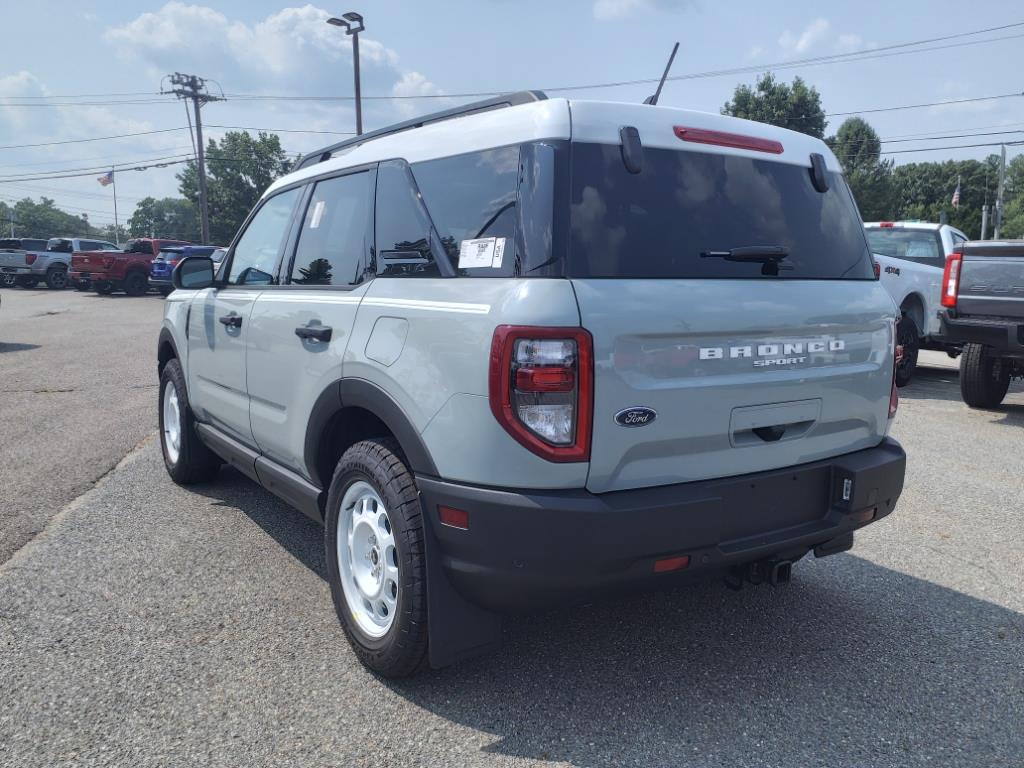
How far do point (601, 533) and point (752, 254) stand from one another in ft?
3.75

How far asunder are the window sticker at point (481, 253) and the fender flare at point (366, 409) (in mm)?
538

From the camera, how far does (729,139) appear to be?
9.69 ft

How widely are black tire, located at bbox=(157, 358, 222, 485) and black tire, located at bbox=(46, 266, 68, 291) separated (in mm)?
30615

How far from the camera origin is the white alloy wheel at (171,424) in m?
5.37

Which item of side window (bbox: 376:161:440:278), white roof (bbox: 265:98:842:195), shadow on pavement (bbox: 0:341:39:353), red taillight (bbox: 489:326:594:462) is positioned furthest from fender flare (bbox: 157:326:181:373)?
shadow on pavement (bbox: 0:341:39:353)

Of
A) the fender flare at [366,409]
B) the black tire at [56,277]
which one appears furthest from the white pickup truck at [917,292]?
the black tire at [56,277]

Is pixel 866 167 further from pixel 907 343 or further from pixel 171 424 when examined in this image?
pixel 171 424

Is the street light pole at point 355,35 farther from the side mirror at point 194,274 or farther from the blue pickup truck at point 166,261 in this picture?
the side mirror at point 194,274

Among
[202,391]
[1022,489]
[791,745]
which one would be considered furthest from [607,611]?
[1022,489]

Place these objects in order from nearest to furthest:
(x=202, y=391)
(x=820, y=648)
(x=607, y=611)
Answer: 1. (x=820, y=648)
2. (x=607, y=611)
3. (x=202, y=391)

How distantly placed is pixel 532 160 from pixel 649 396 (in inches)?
32.6

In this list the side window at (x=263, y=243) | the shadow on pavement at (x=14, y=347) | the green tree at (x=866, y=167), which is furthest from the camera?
the green tree at (x=866, y=167)

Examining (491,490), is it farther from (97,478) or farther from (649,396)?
(97,478)

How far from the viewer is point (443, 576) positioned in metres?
2.63
